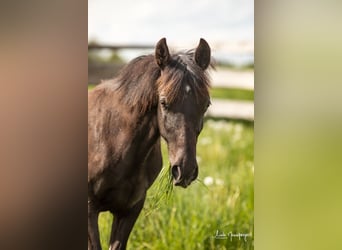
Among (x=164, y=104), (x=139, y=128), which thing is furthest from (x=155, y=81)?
(x=139, y=128)

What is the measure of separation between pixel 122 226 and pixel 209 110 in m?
0.93

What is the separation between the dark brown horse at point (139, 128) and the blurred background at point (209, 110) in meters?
0.07

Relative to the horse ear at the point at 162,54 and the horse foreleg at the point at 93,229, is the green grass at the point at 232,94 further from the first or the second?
the horse foreleg at the point at 93,229

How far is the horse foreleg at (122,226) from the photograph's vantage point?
393 centimetres

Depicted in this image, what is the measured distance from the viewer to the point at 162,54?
3775mm

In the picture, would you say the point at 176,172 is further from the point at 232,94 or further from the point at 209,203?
the point at 232,94

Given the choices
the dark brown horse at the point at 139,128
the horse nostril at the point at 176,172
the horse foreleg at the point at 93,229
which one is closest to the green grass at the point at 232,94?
the dark brown horse at the point at 139,128

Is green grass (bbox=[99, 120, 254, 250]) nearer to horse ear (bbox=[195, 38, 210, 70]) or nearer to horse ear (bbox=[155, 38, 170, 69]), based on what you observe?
horse ear (bbox=[195, 38, 210, 70])
